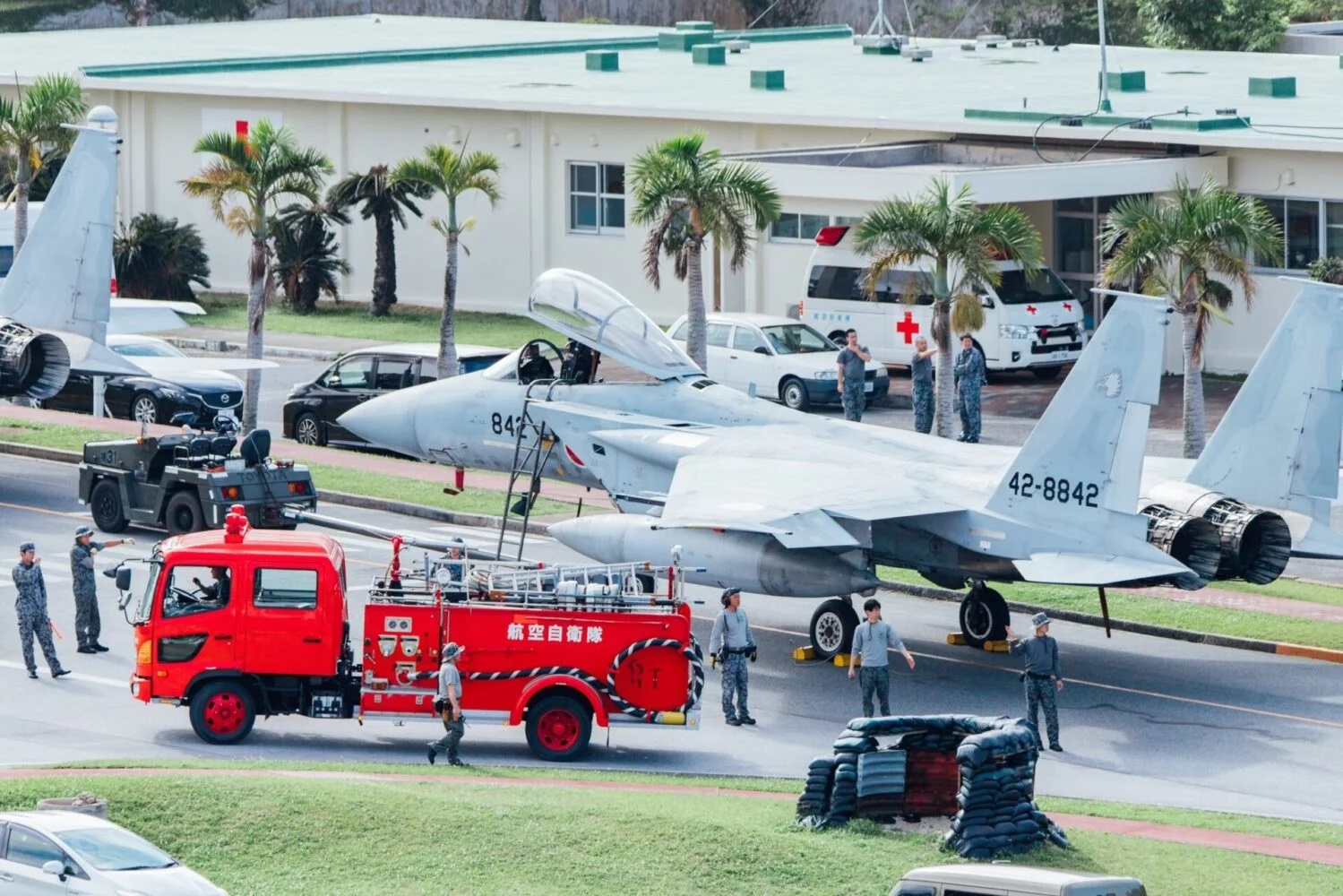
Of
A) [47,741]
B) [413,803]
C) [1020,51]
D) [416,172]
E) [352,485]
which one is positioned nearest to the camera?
[413,803]

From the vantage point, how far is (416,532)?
1336 inches

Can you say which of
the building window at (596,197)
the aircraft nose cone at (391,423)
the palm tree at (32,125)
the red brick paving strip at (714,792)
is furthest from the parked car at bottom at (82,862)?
Answer: the building window at (596,197)

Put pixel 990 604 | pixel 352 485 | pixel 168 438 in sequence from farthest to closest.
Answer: pixel 352 485 < pixel 168 438 < pixel 990 604

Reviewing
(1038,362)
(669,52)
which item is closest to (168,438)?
(1038,362)

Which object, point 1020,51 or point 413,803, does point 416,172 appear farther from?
point 1020,51

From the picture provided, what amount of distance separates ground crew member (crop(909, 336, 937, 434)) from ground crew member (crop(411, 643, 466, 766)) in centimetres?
1877

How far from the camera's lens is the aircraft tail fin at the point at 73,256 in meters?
36.1

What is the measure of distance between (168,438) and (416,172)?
11085 millimetres

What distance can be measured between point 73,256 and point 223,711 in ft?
50.8

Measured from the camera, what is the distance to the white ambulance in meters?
45.0

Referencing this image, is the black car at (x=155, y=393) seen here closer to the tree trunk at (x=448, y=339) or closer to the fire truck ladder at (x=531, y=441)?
the tree trunk at (x=448, y=339)

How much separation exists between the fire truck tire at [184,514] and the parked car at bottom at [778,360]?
43.8 feet

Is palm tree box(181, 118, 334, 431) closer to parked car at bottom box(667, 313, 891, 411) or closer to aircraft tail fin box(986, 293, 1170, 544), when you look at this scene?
parked car at bottom box(667, 313, 891, 411)

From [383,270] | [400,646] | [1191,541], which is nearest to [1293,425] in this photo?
[1191,541]
